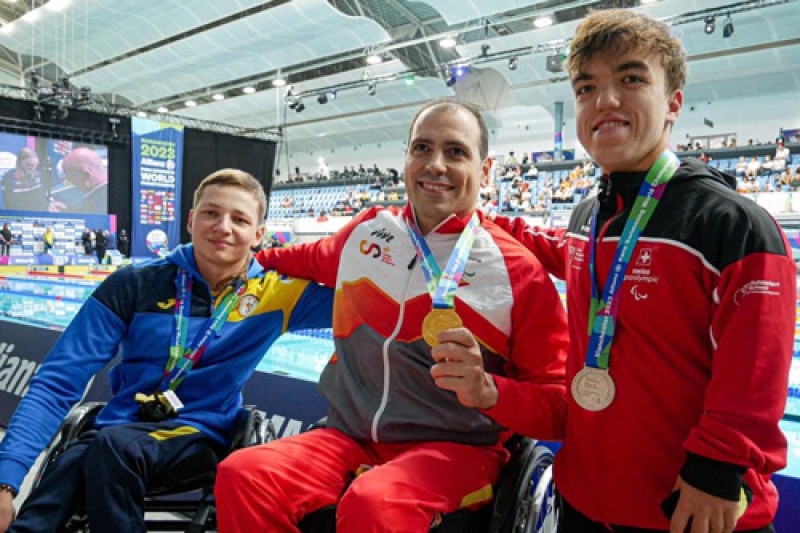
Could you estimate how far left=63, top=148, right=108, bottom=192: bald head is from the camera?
17.2m

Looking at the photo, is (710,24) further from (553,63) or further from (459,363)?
(459,363)

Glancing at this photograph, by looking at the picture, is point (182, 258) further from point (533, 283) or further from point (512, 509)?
point (512, 509)

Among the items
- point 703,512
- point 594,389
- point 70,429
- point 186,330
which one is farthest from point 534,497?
point 70,429

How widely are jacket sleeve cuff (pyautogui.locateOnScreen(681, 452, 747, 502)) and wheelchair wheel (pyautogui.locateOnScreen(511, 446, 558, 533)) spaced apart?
1.58ft

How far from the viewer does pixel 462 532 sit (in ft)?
4.49

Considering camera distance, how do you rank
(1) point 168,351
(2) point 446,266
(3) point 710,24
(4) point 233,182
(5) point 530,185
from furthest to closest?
(5) point 530,185 < (3) point 710,24 < (4) point 233,182 < (1) point 168,351 < (2) point 446,266

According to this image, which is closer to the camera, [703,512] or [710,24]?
[703,512]

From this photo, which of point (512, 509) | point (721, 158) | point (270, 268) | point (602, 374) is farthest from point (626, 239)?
point (721, 158)

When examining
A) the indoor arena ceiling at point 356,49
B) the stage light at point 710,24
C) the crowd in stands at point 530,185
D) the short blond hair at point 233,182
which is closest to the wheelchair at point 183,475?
the short blond hair at point 233,182

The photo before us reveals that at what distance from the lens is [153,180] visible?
16719mm

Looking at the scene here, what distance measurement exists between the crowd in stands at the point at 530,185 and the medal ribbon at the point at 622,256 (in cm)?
883

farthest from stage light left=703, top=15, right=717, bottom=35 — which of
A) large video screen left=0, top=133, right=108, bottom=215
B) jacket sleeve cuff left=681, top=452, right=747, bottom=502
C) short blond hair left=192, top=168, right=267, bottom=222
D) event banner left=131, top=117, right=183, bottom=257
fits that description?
large video screen left=0, top=133, right=108, bottom=215

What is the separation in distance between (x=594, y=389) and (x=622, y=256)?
0.94ft

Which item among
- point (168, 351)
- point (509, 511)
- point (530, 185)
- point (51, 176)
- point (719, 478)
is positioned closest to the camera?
point (719, 478)
